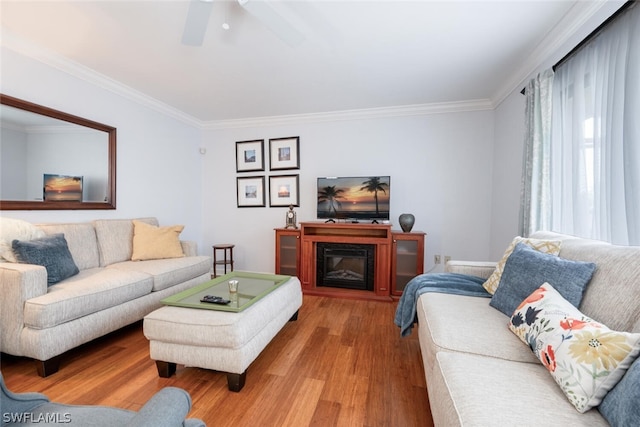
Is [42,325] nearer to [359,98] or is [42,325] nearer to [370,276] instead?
[370,276]

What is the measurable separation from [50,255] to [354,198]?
300 centimetres

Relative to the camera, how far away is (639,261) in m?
1.11

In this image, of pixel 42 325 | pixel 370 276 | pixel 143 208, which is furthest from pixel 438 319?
pixel 143 208

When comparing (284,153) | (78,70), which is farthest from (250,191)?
(78,70)

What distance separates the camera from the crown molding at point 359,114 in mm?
3436

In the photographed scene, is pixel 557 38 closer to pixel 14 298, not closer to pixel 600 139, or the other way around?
pixel 600 139

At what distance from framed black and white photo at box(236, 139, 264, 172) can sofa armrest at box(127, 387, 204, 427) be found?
3680 mm

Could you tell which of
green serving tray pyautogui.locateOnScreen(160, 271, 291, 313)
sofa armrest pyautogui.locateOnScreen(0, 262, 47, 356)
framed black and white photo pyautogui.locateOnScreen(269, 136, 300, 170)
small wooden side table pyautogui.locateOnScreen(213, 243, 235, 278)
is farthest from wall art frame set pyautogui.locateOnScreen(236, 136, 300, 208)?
sofa armrest pyautogui.locateOnScreen(0, 262, 47, 356)

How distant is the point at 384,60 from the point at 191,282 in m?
2.94

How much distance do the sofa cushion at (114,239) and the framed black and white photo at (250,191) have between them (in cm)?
158

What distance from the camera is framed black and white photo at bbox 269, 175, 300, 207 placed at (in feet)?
13.2

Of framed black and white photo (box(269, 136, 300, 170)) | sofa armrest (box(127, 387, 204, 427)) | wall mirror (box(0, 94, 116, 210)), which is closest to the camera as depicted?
sofa armrest (box(127, 387, 204, 427))

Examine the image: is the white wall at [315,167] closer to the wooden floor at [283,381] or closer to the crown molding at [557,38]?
the crown molding at [557,38]

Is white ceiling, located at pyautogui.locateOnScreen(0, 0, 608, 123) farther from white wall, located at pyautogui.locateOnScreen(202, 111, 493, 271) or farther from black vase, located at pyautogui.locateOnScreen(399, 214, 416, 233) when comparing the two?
black vase, located at pyautogui.locateOnScreen(399, 214, 416, 233)
